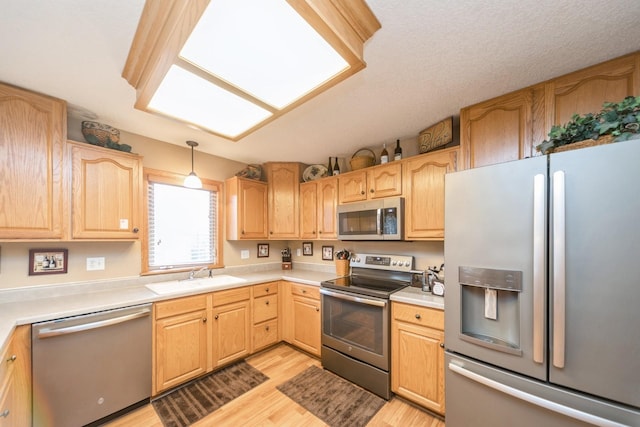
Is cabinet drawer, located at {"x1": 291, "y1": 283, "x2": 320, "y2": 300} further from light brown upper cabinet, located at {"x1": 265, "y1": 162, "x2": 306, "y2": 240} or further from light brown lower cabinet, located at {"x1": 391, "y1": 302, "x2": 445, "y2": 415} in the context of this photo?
light brown lower cabinet, located at {"x1": 391, "y1": 302, "x2": 445, "y2": 415}

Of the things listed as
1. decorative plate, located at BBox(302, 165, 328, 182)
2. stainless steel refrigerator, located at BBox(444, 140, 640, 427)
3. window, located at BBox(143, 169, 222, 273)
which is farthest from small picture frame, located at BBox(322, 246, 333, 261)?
stainless steel refrigerator, located at BBox(444, 140, 640, 427)

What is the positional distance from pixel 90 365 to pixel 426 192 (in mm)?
2853

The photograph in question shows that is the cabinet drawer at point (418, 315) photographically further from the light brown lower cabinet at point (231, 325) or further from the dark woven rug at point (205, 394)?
the light brown lower cabinet at point (231, 325)

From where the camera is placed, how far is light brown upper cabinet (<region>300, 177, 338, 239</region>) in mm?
2814

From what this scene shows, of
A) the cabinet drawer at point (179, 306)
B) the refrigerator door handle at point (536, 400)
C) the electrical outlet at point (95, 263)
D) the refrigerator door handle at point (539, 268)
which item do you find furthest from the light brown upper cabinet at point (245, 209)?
the refrigerator door handle at point (539, 268)

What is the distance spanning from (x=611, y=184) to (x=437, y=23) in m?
1.01

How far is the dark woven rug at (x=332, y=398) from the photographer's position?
5.78ft

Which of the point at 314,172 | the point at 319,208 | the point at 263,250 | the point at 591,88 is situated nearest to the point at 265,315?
the point at 263,250

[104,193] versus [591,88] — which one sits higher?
[591,88]

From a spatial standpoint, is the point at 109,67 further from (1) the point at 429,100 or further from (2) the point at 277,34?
(1) the point at 429,100

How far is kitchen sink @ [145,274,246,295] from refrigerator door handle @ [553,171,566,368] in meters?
2.41

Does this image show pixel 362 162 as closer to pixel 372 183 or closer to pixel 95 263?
pixel 372 183

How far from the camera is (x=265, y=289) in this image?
2.71 metres

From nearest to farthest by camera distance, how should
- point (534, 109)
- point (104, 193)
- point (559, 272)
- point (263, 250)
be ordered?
point (559, 272), point (534, 109), point (104, 193), point (263, 250)
